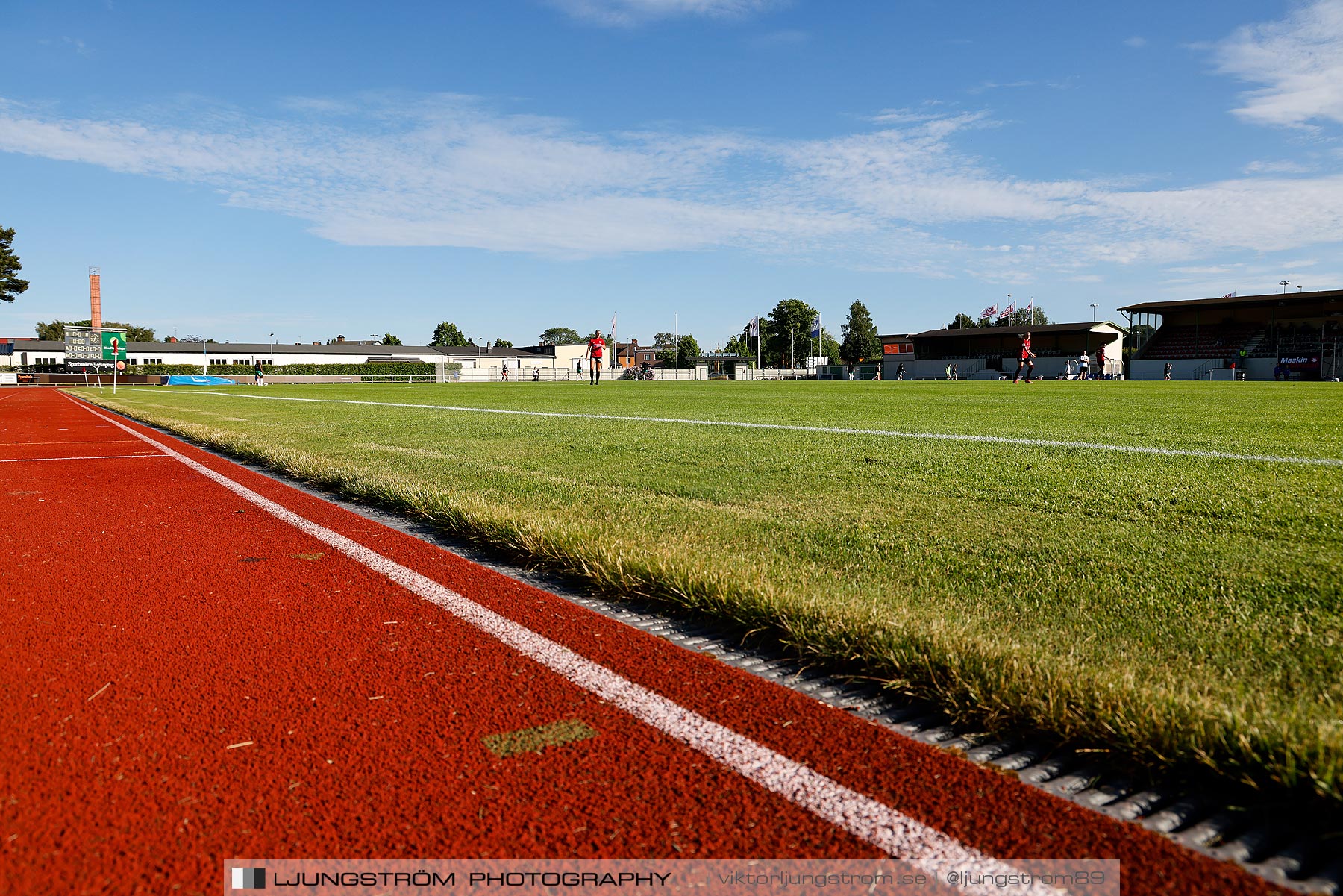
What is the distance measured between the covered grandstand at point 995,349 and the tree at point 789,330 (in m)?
42.6

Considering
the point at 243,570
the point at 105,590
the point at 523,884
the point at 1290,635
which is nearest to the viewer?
the point at 523,884

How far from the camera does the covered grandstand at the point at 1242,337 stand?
169 ft

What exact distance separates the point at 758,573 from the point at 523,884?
201 centimetres

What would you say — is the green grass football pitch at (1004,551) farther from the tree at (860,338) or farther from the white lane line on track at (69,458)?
the tree at (860,338)

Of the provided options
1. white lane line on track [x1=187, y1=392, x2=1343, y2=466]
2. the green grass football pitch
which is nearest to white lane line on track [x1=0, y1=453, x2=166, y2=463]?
the green grass football pitch

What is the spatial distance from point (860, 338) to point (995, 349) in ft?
170

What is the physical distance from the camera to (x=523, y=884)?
5.25 feet

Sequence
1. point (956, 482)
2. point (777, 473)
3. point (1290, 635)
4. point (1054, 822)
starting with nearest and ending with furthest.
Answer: point (1054, 822) → point (1290, 635) → point (956, 482) → point (777, 473)

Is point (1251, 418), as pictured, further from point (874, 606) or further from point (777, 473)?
point (874, 606)

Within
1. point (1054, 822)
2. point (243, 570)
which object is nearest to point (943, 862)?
point (1054, 822)

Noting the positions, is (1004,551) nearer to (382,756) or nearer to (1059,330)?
(382,756)

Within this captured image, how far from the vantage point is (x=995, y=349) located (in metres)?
77.9

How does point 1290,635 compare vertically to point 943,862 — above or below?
above

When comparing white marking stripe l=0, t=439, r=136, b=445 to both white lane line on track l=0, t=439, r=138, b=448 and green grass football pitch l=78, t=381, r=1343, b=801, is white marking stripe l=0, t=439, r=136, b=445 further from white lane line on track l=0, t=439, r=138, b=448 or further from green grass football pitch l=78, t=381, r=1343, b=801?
green grass football pitch l=78, t=381, r=1343, b=801
